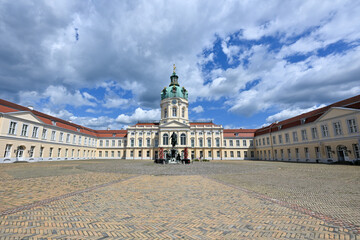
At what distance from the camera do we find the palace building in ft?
89.6

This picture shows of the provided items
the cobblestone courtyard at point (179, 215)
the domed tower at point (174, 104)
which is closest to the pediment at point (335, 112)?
the cobblestone courtyard at point (179, 215)

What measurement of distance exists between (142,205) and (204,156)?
160ft

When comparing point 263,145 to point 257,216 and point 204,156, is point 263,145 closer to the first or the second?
point 204,156

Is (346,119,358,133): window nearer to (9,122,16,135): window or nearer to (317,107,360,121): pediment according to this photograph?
(317,107,360,121): pediment

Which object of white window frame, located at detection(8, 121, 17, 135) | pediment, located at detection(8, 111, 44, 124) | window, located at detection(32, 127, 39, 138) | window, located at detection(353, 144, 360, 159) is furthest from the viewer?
window, located at detection(32, 127, 39, 138)

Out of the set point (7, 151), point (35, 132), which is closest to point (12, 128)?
point (7, 151)

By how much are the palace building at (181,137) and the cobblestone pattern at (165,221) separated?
29.9 m

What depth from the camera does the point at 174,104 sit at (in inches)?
2200

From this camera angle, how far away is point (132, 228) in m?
4.02

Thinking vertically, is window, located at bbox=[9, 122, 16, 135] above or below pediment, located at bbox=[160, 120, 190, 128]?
below

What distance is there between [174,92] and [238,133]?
25.7 meters

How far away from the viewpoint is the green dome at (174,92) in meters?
57.4

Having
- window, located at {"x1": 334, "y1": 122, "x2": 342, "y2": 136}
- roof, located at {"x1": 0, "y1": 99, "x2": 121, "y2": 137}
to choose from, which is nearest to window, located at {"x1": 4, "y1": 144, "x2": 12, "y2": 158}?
roof, located at {"x1": 0, "y1": 99, "x2": 121, "y2": 137}

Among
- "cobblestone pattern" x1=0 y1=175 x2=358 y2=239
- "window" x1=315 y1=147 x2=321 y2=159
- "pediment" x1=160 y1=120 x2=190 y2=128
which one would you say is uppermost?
"pediment" x1=160 y1=120 x2=190 y2=128
